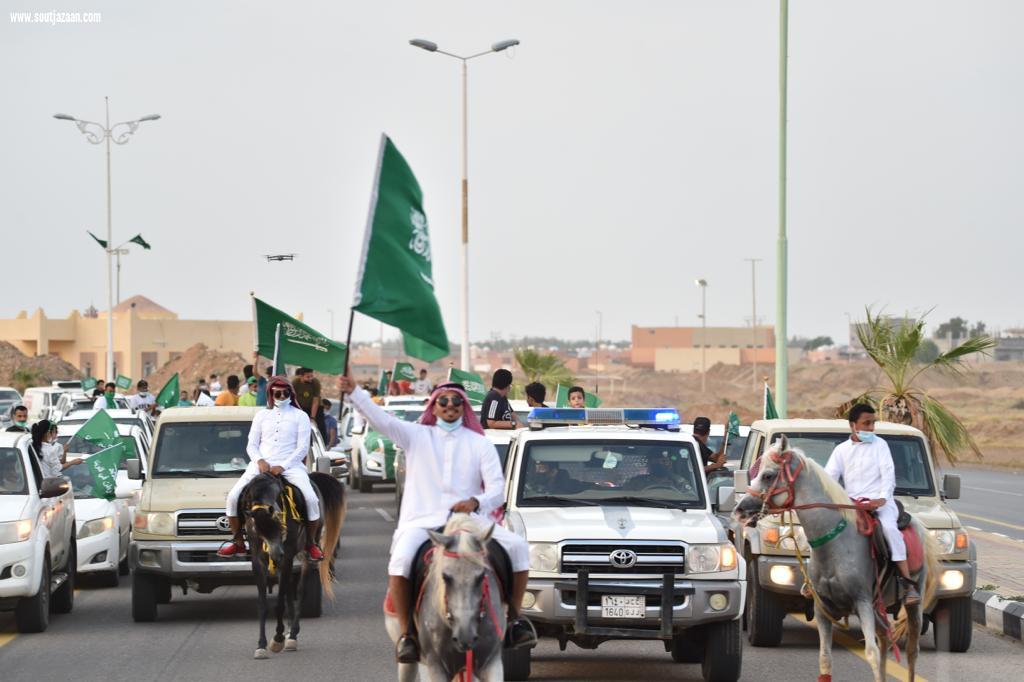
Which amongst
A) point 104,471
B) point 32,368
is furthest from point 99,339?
point 104,471

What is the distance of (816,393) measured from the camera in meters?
118

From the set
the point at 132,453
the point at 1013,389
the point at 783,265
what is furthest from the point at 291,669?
the point at 1013,389

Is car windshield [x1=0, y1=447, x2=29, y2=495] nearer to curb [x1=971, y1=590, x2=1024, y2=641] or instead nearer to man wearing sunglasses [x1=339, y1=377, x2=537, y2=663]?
man wearing sunglasses [x1=339, y1=377, x2=537, y2=663]

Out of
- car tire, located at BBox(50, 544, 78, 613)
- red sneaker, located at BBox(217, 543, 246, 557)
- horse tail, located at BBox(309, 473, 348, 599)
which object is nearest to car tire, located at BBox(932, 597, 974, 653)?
horse tail, located at BBox(309, 473, 348, 599)

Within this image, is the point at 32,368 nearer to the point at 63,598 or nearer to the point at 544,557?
the point at 63,598

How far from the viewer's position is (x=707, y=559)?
11148 mm

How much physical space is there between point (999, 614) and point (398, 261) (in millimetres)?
7871

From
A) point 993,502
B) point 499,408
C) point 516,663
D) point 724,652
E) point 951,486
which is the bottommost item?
point 993,502

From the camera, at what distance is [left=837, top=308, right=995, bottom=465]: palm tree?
20.9 m

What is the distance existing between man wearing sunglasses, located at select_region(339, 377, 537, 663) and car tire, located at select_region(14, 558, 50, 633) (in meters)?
6.38

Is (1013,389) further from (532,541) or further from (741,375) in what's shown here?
(532,541)

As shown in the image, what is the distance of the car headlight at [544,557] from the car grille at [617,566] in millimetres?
70

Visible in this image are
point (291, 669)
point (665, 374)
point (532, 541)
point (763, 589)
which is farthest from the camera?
point (665, 374)

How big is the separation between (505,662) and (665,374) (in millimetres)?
137245
